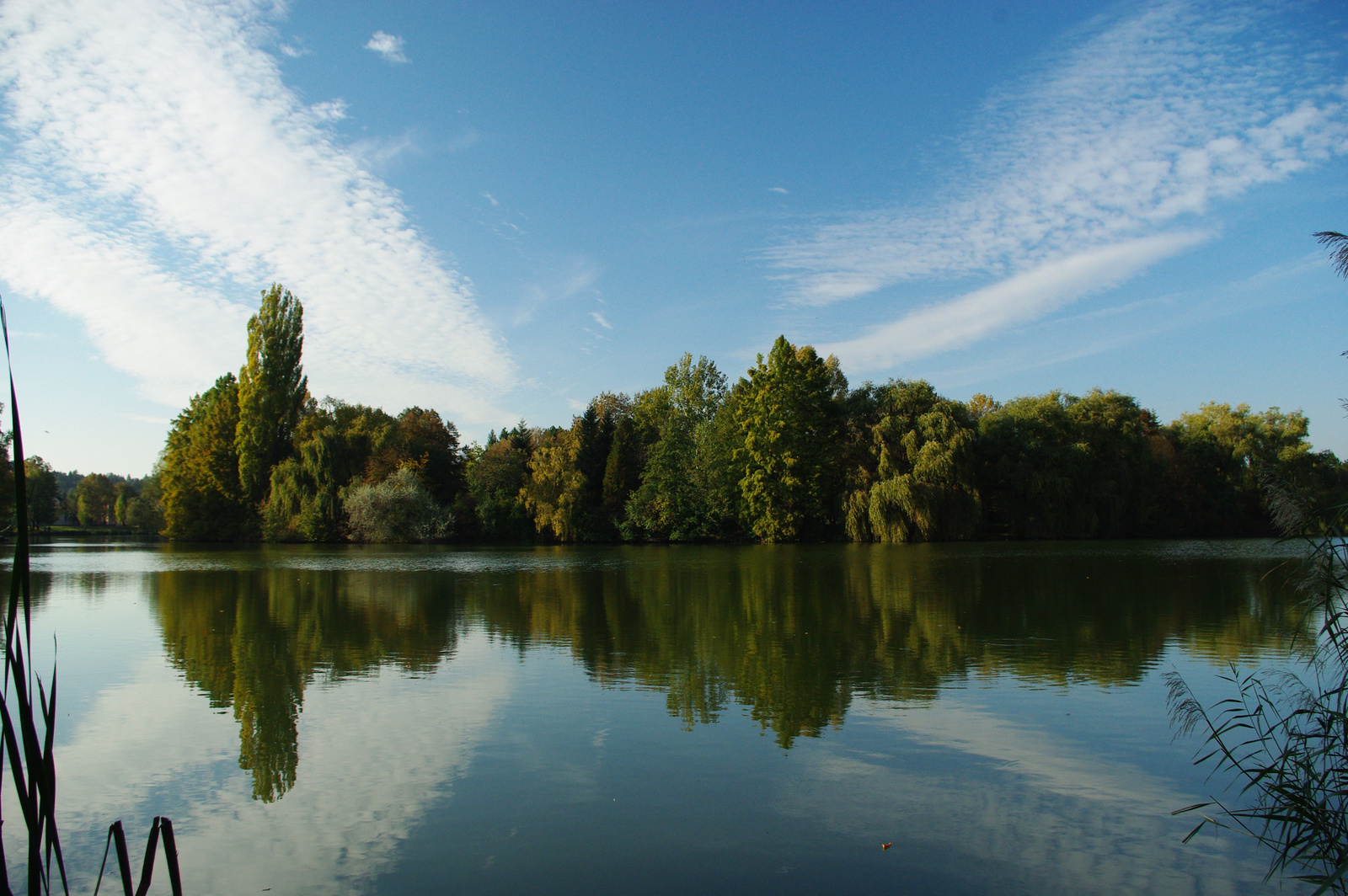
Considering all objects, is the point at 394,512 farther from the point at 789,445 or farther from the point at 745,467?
the point at 789,445

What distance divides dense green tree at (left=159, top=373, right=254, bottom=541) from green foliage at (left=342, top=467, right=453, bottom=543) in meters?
9.99

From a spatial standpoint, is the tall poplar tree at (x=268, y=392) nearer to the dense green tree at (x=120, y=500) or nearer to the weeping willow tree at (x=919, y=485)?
the weeping willow tree at (x=919, y=485)

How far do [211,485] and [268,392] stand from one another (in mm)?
7511

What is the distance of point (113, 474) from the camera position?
125 m

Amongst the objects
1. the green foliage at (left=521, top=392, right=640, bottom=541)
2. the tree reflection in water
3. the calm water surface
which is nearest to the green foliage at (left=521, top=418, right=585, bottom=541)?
the green foliage at (left=521, top=392, right=640, bottom=541)

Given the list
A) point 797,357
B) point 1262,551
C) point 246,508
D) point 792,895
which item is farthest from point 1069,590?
point 246,508

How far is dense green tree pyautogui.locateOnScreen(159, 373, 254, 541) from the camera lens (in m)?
53.0

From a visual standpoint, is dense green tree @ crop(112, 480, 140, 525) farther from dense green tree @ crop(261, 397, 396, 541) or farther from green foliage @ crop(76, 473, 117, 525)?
dense green tree @ crop(261, 397, 396, 541)

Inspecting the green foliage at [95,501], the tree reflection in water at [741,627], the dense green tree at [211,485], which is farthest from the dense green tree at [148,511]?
the tree reflection in water at [741,627]

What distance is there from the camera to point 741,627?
1281 centimetres

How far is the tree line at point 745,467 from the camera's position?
1673 inches

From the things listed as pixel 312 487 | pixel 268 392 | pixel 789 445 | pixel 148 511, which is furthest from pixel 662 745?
pixel 148 511

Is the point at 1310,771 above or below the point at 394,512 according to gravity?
below

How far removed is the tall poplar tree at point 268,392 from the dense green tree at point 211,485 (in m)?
1.00
